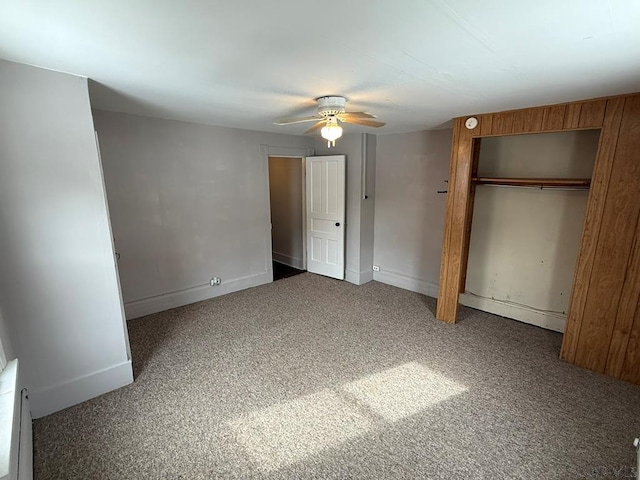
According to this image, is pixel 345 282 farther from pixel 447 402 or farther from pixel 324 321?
pixel 447 402

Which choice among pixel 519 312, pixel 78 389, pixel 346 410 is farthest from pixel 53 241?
pixel 519 312

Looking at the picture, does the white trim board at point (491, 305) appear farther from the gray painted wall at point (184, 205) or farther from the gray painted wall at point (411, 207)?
the gray painted wall at point (184, 205)

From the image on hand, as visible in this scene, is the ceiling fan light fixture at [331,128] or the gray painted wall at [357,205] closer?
the ceiling fan light fixture at [331,128]

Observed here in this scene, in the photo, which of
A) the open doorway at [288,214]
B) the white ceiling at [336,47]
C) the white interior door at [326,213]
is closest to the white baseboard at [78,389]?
the white ceiling at [336,47]

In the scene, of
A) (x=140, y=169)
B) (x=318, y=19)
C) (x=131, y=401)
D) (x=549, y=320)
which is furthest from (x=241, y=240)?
(x=549, y=320)

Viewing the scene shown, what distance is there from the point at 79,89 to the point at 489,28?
2464 millimetres

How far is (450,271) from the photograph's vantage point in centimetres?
351

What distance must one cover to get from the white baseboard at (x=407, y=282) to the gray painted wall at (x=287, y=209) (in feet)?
4.85

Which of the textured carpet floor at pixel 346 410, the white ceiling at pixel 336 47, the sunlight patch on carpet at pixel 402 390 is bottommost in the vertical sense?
the sunlight patch on carpet at pixel 402 390

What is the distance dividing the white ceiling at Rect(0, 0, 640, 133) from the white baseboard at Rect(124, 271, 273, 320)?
2.33m

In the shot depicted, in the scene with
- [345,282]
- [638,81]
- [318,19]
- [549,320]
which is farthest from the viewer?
[345,282]

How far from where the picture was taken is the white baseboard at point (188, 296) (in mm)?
3715

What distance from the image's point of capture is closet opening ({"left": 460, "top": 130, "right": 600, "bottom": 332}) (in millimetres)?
3145

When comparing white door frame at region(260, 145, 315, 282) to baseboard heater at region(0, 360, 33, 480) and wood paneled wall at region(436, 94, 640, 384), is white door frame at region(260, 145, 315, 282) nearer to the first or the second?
wood paneled wall at region(436, 94, 640, 384)
